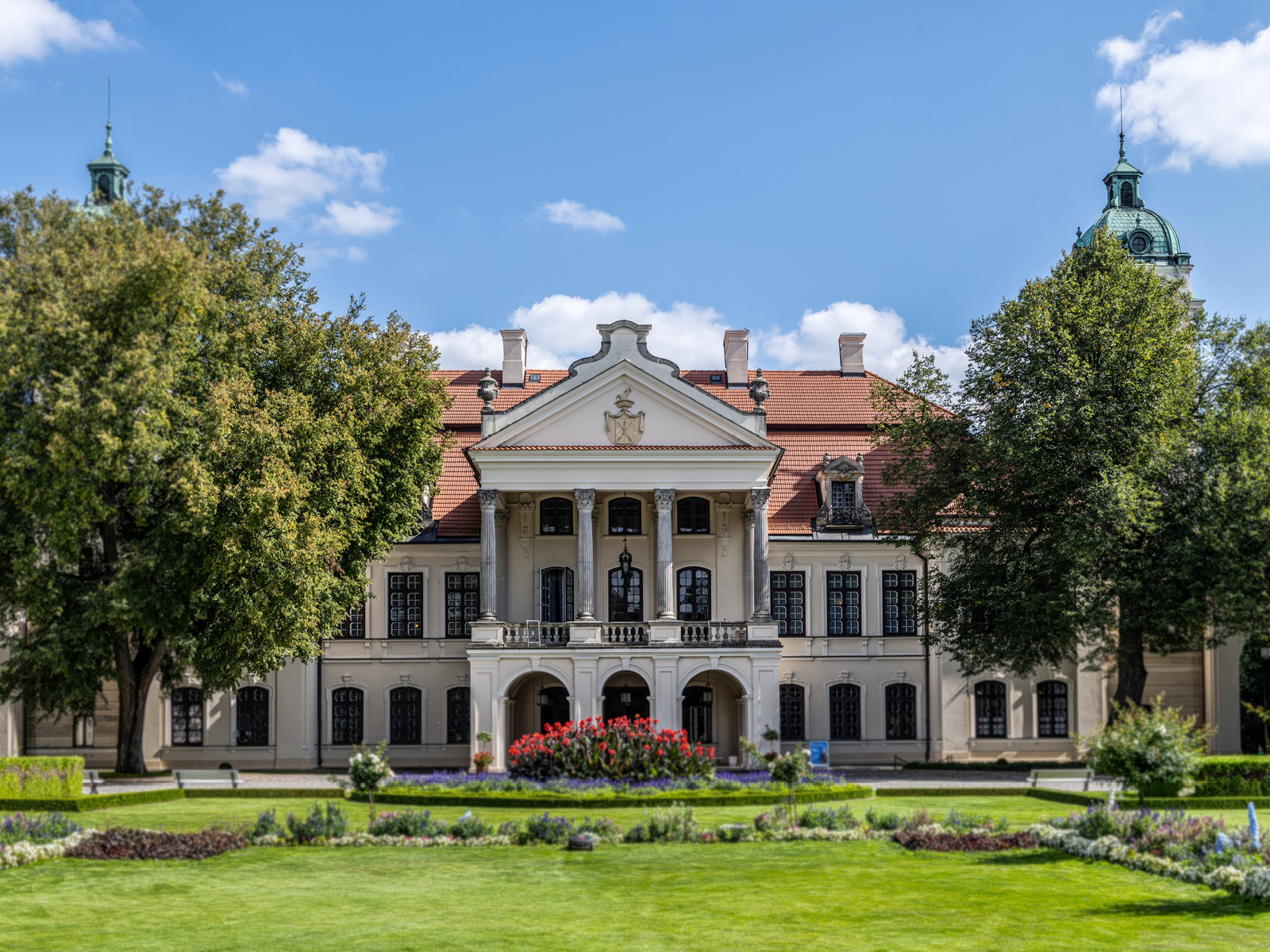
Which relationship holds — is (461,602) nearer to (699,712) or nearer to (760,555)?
(699,712)

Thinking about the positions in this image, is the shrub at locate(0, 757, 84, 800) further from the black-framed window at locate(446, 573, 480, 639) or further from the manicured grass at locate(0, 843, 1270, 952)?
the black-framed window at locate(446, 573, 480, 639)

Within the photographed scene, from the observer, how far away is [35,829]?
17688 millimetres

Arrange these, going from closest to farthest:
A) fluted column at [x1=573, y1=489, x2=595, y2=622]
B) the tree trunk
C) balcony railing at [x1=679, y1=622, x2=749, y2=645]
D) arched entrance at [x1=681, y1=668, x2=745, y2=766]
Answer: the tree trunk < balcony railing at [x1=679, y1=622, x2=749, y2=645] < fluted column at [x1=573, y1=489, x2=595, y2=622] < arched entrance at [x1=681, y1=668, x2=745, y2=766]

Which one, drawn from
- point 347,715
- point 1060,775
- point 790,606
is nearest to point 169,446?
point 347,715

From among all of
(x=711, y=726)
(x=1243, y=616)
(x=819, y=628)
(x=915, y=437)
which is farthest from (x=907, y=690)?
(x=1243, y=616)

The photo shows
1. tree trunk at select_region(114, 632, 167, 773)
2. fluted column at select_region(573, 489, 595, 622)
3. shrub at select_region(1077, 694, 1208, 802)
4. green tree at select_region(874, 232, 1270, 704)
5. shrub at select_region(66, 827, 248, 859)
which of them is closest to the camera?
shrub at select_region(1077, 694, 1208, 802)

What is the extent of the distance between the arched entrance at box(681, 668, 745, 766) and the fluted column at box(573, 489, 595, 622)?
4.38 m

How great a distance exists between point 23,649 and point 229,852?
1513cm

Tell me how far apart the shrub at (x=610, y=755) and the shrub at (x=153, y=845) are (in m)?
9.23

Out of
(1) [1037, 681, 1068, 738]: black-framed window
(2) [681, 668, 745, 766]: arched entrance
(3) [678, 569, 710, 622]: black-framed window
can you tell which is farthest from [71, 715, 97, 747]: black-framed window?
(1) [1037, 681, 1068, 738]: black-framed window

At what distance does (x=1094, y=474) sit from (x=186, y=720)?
27096 mm

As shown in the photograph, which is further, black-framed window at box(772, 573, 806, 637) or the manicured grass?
black-framed window at box(772, 573, 806, 637)

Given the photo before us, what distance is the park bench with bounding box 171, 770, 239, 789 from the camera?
2477 cm

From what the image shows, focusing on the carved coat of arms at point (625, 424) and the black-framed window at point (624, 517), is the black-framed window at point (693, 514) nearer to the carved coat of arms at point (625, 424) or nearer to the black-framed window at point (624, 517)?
the black-framed window at point (624, 517)
